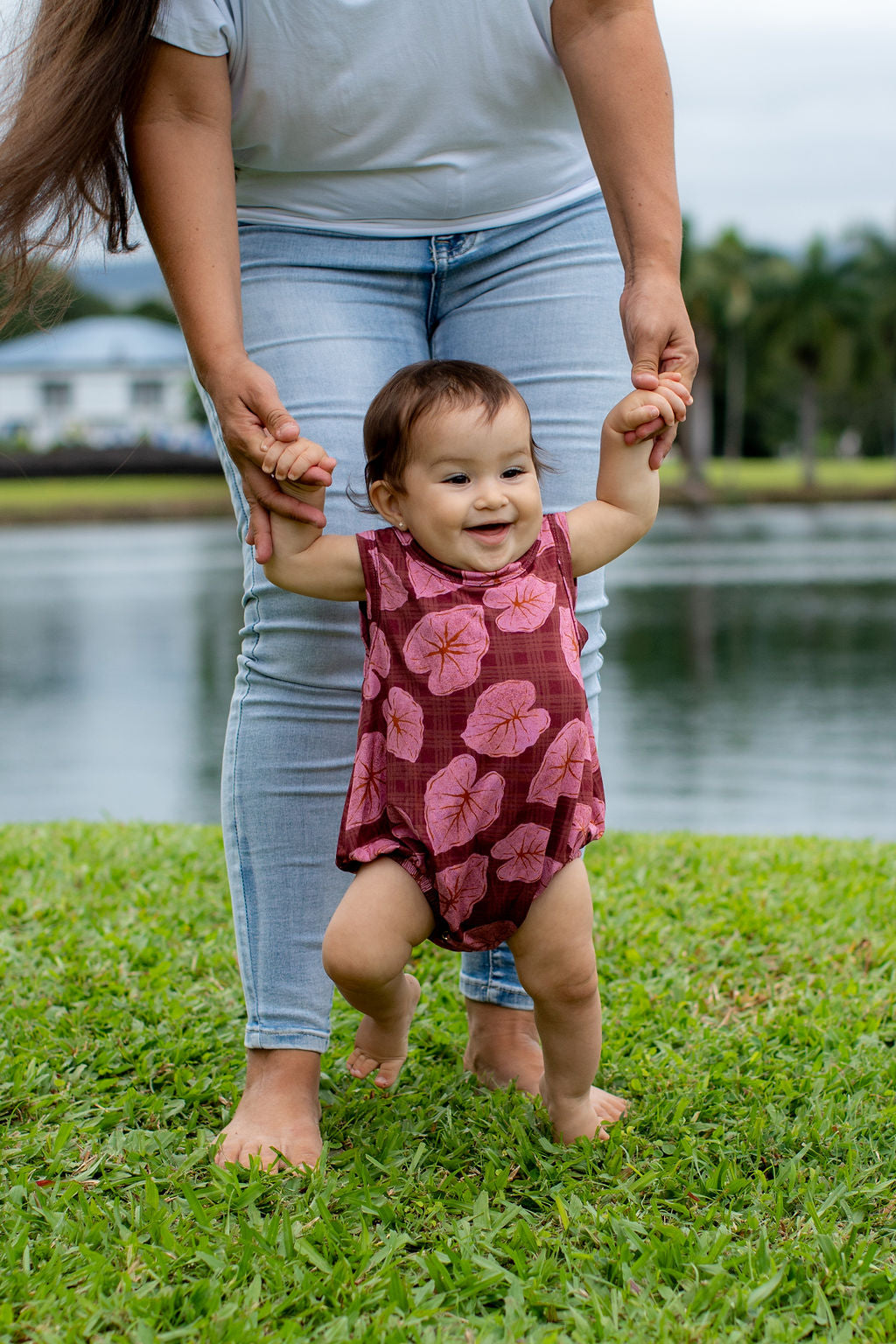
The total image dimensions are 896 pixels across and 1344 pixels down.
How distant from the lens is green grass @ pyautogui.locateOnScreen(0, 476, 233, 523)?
97.2 feet

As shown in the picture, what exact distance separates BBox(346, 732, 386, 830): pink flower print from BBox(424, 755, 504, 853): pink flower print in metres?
0.08

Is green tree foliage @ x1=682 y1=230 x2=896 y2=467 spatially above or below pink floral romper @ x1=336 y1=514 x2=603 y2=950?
above

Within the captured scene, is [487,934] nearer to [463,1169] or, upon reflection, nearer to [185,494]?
[463,1169]

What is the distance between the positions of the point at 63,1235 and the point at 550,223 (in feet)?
5.21

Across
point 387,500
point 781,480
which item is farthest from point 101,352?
point 387,500

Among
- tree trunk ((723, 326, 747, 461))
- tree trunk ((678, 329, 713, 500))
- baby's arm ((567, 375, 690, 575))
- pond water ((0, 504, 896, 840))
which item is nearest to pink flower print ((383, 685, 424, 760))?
baby's arm ((567, 375, 690, 575))

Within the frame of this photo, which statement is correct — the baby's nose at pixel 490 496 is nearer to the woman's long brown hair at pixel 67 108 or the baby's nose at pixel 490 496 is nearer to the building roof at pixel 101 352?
the woman's long brown hair at pixel 67 108

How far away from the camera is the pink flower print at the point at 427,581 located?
5.94 ft

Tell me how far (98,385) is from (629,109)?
65.3 m

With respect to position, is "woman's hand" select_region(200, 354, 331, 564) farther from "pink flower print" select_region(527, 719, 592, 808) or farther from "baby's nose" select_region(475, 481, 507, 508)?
"pink flower print" select_region(527, 719, 592, 808)

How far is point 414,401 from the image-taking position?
1838mm

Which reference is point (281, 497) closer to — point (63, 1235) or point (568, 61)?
point (568, 61)

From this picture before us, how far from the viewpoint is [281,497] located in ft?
5.98

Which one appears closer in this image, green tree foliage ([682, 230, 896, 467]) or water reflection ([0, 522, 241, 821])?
water reflection ([0, 522, 241, 821])
